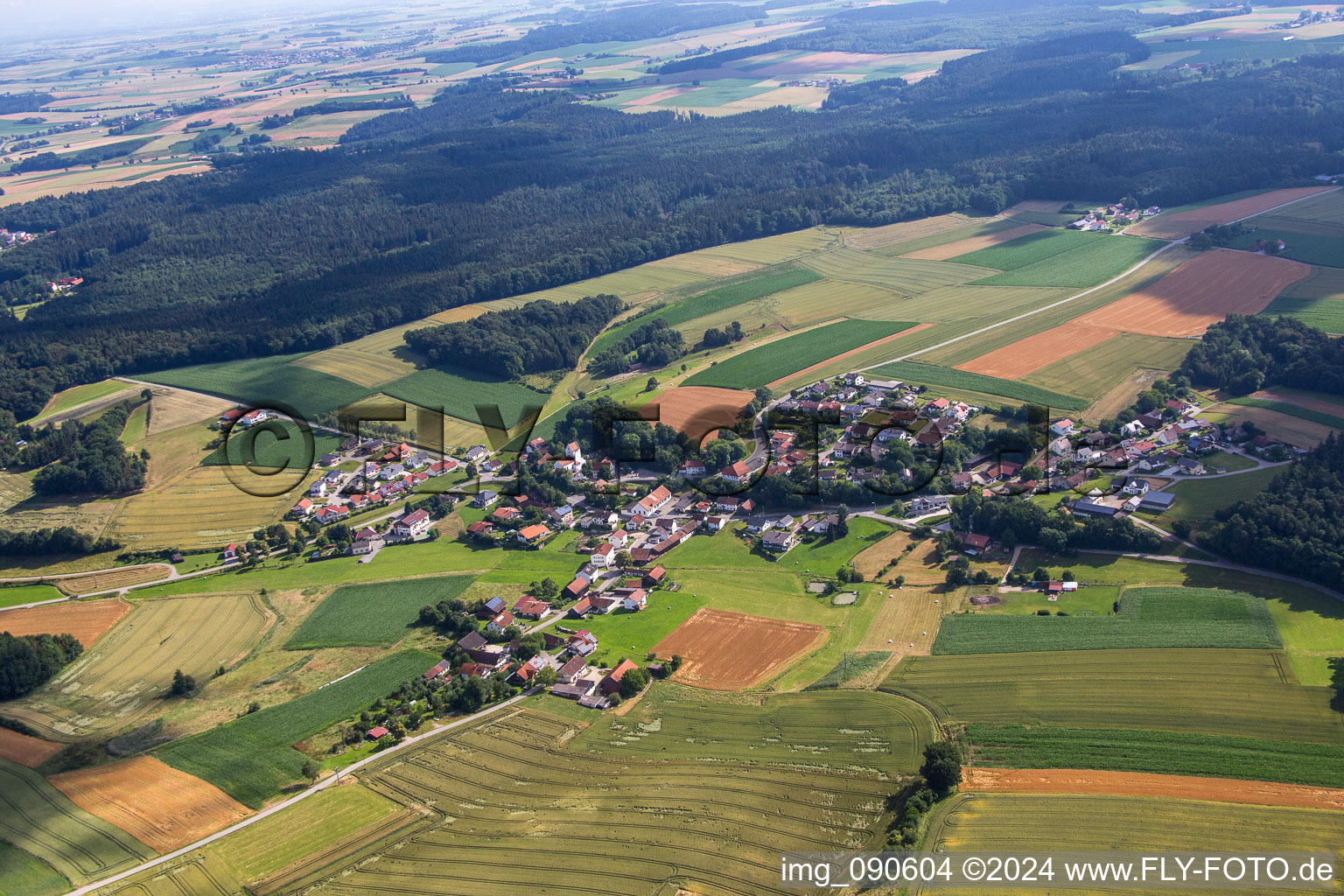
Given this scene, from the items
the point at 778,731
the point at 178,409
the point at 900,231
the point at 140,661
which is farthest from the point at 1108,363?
the point at 178,409

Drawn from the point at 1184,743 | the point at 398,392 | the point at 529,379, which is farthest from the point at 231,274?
the point at 1184,743

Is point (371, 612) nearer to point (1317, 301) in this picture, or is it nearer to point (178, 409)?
point (178, 409)

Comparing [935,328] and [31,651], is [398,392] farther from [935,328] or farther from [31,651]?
[935,328]

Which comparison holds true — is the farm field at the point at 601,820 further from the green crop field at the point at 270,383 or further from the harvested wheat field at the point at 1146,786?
the green crop field at the point at 270,383

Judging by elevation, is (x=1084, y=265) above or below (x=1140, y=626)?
above

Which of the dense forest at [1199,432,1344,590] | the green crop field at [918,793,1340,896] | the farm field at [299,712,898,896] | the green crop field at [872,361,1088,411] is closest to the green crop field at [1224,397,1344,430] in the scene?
the green crop field at [872,361,1088,411]
